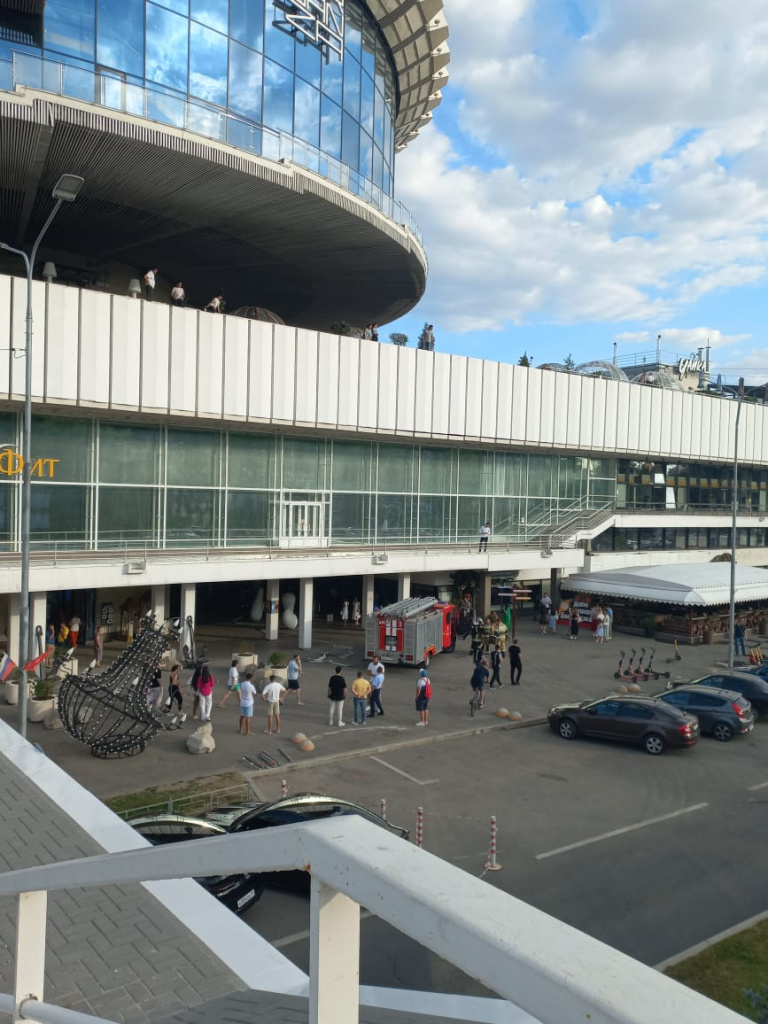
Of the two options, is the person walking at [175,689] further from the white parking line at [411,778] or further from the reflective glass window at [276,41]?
the reflective glass window at [276,41]

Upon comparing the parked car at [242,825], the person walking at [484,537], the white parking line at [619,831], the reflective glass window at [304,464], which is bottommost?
the white parking line at [619,831]

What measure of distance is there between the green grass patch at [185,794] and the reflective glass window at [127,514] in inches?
561

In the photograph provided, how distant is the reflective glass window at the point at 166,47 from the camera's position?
1062 inches

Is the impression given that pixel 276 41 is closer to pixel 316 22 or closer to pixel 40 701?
pixel 316 22

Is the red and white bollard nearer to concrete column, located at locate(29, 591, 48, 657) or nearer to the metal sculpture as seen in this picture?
the metal sculpture

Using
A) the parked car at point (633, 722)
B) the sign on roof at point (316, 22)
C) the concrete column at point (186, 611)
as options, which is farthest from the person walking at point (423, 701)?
the sign on roof at point (316, 22)

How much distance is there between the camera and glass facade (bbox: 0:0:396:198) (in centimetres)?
2548

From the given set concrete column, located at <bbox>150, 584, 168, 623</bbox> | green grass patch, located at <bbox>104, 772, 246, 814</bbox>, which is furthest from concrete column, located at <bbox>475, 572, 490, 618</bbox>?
green grass patch, located at <bbox>104, 772, 246, 814</bbox>

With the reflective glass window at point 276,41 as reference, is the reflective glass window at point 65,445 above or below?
below

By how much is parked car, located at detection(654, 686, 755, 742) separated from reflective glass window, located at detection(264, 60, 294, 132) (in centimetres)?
2457

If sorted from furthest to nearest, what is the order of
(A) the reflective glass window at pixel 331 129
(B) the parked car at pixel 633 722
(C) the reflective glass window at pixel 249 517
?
(A) the reflective glass window at pixel 331 129 → (C) the reflective glass window at pixel 249 517 → (B) the parked car at pixel 633 722

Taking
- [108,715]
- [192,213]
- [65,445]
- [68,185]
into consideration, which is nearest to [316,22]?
[192,213]

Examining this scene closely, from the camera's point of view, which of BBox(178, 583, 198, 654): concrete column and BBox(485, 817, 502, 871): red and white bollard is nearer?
BBox(485, 817, 502, 871): red and white bollard

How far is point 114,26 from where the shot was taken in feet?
86.1
